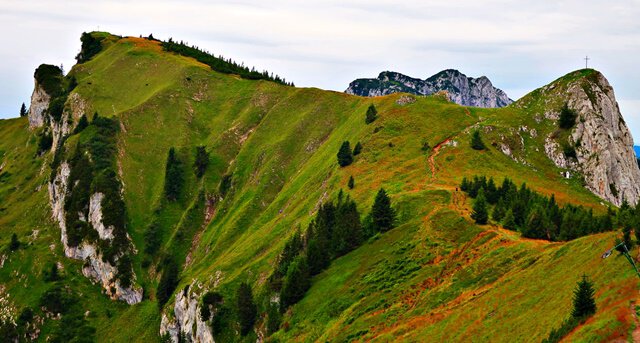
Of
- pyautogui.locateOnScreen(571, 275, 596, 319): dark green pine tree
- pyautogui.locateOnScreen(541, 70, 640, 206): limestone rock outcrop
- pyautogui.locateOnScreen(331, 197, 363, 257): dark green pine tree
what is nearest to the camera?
pyautogui.locateOnScreen(571, 275, 596, 319): dark green pine tree

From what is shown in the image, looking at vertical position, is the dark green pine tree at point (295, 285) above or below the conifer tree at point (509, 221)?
→ below

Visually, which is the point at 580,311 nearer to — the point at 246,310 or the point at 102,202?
the point at 246,310

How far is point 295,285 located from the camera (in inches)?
4112

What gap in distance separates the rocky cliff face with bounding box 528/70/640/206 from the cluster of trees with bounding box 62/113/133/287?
125 meters

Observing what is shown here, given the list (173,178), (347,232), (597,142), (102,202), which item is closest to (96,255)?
(102,202)

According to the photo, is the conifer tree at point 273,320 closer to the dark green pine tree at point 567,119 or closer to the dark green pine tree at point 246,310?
the dark green pine tree at point 246,310

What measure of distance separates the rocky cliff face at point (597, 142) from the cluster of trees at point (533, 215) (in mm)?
36846

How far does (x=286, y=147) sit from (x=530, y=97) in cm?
7429

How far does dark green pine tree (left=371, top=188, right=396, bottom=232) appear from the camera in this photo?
10075cm

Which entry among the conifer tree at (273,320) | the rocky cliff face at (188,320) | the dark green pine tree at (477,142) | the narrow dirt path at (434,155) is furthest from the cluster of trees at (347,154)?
the rocky cliff face at (188,320)

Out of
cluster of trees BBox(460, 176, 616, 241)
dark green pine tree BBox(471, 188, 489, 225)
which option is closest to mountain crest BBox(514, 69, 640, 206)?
cluster of trees BBox(460, 176, 616, 241)

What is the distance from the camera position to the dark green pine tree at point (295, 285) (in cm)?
10362

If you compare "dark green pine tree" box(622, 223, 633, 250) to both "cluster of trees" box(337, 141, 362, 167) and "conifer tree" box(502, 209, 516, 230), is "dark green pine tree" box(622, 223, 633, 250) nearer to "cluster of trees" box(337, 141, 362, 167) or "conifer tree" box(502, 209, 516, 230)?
"conifer tree" box(502, 209, 516, 230)

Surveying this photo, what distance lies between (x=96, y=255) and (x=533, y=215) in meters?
136
